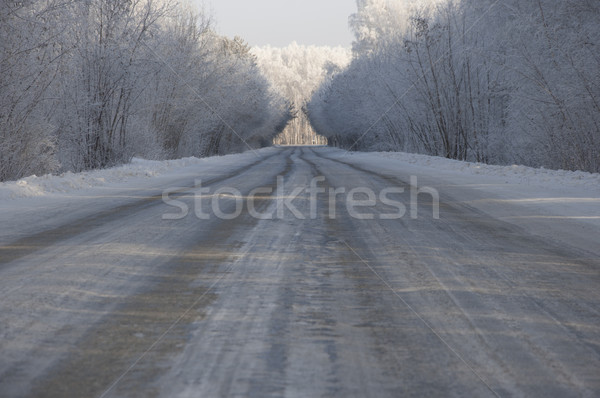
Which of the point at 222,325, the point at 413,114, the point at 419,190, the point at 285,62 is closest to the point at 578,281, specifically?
the point at 222,325

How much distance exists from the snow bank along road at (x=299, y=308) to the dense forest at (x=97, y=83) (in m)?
6.16

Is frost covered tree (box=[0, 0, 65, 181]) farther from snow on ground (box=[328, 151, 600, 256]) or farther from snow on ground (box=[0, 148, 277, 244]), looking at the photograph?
snow on ground (box=[328, 151, 600, 256])

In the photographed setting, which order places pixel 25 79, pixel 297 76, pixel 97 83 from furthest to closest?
pixel 297 76 < pixel 97 83 < pixel 25 79

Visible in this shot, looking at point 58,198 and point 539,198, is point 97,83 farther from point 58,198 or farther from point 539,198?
point 539,198

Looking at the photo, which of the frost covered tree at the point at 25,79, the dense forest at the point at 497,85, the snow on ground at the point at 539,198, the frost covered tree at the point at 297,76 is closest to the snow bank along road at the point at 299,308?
the snow on ground at the point at 539,198

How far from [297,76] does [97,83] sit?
156365mm

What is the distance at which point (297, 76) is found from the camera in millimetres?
169750

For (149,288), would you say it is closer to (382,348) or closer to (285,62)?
(382,348)

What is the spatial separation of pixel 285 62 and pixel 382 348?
191011 millimetres

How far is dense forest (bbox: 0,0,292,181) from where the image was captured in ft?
37.8

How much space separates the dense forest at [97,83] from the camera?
A: 11519 mm

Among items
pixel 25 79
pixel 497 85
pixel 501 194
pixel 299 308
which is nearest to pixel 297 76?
pixel 497 85

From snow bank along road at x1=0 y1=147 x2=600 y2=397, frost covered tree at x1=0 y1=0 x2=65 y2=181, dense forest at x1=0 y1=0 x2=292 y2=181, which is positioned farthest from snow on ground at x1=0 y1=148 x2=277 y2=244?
dense forest at x1=0 y1=0 x2=292 y2=181

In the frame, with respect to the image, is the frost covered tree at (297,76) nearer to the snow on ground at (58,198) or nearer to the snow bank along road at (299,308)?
the snow on ground at (58,198)
